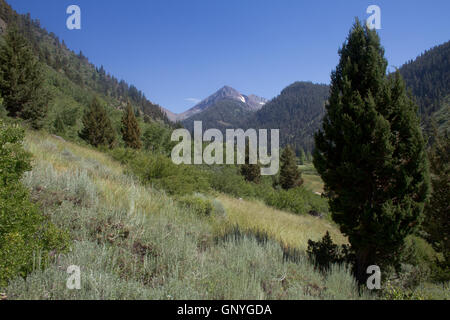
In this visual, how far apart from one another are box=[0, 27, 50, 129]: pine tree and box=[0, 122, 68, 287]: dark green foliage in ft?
49.0

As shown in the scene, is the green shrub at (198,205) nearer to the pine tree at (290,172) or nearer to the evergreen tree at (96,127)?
the evergreen tree at (96,127)

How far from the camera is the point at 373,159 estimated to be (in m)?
3.96

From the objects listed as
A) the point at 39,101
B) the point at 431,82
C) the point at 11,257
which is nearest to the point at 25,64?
the point at 39,101

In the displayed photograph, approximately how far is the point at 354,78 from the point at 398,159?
1.85 meters

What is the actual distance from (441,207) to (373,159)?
4802 mm

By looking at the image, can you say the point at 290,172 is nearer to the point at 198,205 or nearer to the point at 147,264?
the point at 198,205

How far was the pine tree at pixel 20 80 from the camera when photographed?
12992 millimetres

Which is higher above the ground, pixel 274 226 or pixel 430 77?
pixel 430 77

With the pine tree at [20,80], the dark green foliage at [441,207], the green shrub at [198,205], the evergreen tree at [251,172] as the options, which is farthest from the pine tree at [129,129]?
the dark green foliage at [441,207]

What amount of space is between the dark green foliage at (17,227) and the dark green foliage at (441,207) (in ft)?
28.0

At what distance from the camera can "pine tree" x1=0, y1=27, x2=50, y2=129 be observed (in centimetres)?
1299

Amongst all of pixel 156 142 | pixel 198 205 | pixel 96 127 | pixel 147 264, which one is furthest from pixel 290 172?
pixel 147 264

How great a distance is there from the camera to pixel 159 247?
127 inches
